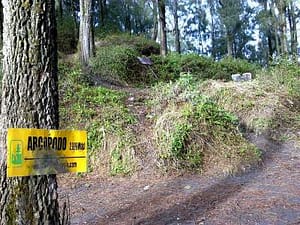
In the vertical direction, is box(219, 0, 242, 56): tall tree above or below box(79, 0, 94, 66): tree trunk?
above

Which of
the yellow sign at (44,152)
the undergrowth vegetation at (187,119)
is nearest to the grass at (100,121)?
the undergrowth vegetation at (187,119)

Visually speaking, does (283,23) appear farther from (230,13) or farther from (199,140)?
(199,140)

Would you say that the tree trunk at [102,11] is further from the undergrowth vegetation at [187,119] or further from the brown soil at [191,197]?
the brown soil at [191,197]

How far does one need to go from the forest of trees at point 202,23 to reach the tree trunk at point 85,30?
5176mm

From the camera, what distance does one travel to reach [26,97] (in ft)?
7.45

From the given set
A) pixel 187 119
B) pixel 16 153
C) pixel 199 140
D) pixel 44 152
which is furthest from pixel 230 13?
pixel 16 153

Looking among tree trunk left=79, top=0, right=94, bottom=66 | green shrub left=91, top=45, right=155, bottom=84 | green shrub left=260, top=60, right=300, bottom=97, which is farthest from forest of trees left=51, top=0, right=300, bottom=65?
green shrub left=260, top=60, right=300, bottom=97

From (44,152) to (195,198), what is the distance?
2.65m

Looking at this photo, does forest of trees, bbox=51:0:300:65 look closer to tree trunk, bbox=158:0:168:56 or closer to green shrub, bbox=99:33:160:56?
tree trunk, bbox=158:0:168:56

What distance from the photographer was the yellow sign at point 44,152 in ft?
6.56

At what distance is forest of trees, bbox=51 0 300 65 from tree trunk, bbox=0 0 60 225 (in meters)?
13.5

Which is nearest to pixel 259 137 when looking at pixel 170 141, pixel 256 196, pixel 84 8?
pixel 170 141

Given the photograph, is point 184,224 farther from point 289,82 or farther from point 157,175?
point 289,82

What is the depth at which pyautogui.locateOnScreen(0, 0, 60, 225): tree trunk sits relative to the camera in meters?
2.22
